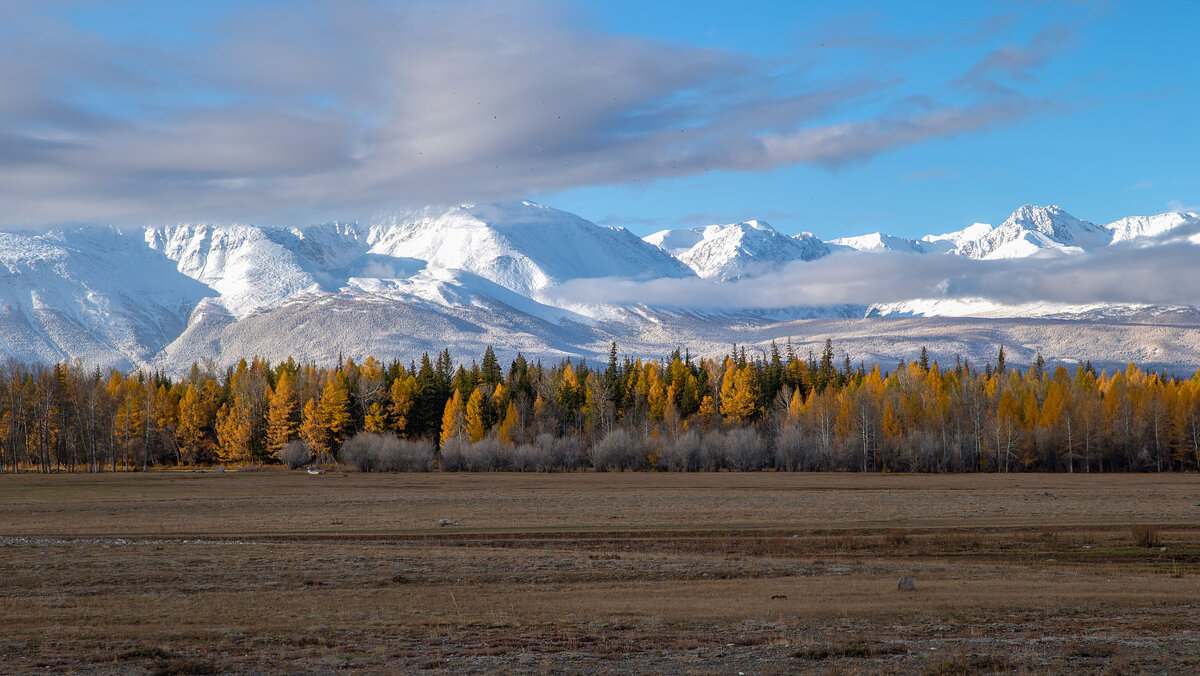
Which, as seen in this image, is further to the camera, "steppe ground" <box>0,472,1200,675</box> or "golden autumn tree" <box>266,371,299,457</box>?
"golden autumn tree" <box>266,371,299,457</box>

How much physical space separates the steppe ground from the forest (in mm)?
62191

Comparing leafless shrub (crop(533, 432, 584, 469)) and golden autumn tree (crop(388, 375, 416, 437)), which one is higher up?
golden autumn tree (crop(388, 375, 416, 437))

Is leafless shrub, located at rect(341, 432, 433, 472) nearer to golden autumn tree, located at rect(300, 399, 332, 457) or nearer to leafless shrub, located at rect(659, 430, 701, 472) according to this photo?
golden autumn tree, located at rect(300, 399, 332, 457)

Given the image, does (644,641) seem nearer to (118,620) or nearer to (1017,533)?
(118,620)

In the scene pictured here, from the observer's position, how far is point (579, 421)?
14412 centimetres

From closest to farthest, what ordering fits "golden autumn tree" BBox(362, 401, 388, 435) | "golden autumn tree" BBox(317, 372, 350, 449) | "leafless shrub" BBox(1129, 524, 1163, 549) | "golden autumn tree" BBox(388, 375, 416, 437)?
"leafless shrub" BBox(1129, 524, 1163, 549), "golden autumn tree" BBox(317, 372, 350, 449), "golden autumn tree" BBox(362, 401, 388, 435), "golden autumn tree" BBox(388, 375, 416, 437)

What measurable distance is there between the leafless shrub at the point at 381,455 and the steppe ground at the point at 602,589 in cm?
5800

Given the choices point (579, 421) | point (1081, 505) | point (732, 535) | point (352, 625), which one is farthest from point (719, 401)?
point (352, 625)

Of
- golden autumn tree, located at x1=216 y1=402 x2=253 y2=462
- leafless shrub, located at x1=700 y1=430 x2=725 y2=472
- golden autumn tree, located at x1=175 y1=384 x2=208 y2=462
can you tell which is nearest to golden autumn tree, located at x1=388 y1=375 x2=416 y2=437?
golden autumn tree, located at x1=216 y1=402 x2=253 y2=462

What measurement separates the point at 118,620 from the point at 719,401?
123757mm

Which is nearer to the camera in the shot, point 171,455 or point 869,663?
point 869,663

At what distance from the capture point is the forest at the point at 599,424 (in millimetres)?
122500

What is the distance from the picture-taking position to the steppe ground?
62.1 ft

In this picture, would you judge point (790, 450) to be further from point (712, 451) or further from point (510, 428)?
point (510, 428)
